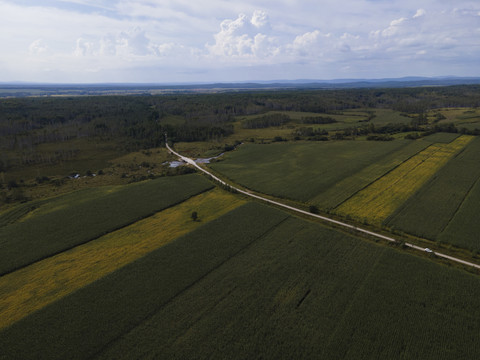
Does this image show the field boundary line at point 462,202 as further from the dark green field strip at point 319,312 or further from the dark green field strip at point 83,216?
the dark green field strip at point 83,216

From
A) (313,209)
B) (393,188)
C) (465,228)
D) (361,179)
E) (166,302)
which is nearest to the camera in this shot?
(166,302)

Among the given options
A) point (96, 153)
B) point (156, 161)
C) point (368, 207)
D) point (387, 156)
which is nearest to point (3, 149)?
point (96, 153)

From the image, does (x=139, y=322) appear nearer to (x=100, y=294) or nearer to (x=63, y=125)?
(x=100, y=294)

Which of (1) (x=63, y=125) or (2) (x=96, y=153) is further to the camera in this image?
(1) (x=63, y=125)

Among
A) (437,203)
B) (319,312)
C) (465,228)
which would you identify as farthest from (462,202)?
(319,312)

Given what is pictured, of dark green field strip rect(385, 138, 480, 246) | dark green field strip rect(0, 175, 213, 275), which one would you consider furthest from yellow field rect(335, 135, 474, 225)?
dark green field strip rect(0, 175, 213, 275)

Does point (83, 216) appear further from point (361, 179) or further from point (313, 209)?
point (361, 179)
